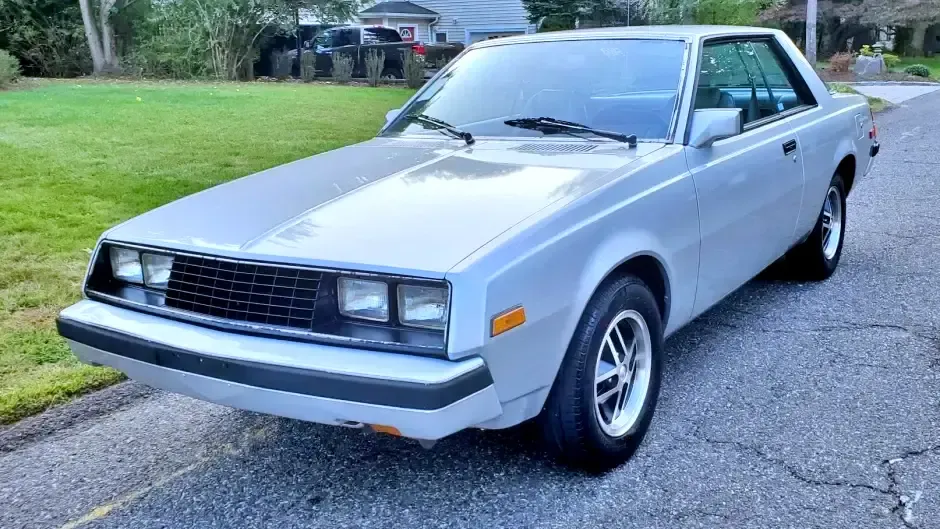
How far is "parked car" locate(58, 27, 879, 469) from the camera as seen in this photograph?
260 cm

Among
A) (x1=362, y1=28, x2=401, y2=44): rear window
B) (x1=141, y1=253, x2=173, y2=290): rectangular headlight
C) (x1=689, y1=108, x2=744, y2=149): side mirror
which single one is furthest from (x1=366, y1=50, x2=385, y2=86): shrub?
(x1=141, y1=253, x2=173, y2=290): rectangular headlight

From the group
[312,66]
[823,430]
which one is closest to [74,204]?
[823,430]

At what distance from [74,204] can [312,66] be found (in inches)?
619

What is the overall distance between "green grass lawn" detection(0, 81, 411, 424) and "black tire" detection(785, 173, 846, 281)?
12.7 feet

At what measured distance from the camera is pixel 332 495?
10.1 ft

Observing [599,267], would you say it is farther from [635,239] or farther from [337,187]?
[337,187]

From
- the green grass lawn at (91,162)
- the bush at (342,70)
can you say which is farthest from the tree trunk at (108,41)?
the bush at (342,70)

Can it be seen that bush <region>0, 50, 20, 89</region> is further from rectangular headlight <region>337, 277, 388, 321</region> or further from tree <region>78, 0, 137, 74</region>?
rectangular headlight <region>337, 277, 388, 321</region>

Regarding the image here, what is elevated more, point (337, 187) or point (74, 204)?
point (337, 187)

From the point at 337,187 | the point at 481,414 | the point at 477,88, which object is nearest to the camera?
the point at 481,414

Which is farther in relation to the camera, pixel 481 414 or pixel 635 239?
pixel 635 239

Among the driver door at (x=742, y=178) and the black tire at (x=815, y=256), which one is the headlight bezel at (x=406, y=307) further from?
the black tire at (x=815, y=256)

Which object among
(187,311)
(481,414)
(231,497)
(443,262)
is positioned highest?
(443,262)

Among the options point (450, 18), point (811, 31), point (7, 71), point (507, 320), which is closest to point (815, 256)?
point (507, 320)
